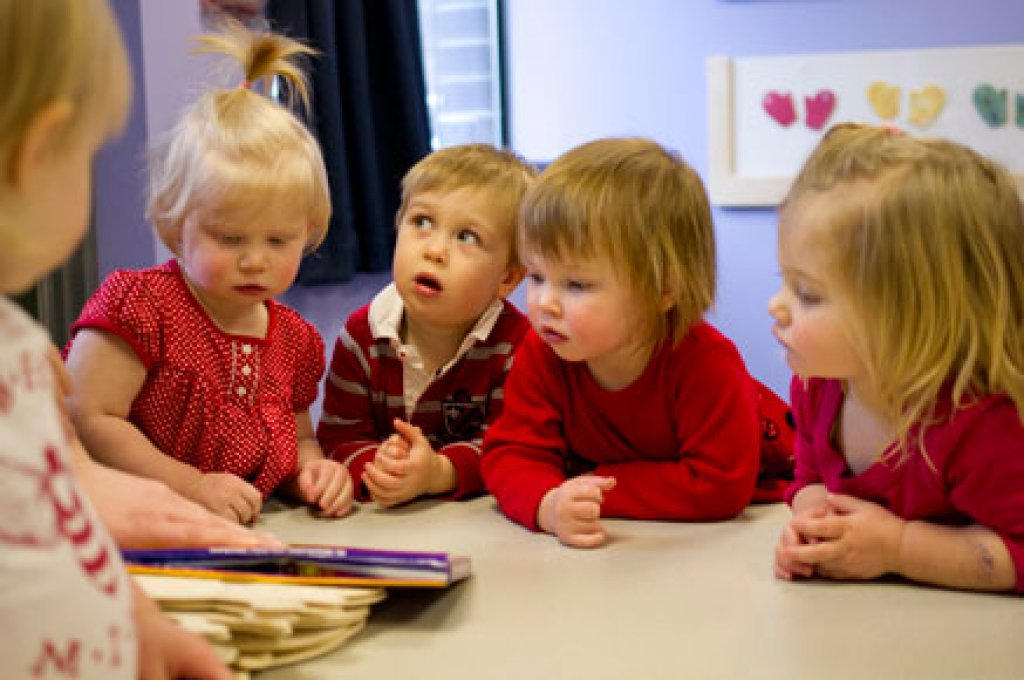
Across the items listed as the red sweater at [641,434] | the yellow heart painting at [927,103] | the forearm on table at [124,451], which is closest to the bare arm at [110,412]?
the forearm on table at [124,451]

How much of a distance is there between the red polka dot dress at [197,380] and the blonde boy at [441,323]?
12cm

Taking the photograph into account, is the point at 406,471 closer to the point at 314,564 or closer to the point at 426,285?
the point at 426,285

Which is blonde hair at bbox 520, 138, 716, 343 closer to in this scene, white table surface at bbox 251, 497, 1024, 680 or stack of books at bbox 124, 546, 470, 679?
white table surface at bbox 251, 497, 1024, 680

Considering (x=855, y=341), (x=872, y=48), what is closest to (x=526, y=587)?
(x=855, y=341)

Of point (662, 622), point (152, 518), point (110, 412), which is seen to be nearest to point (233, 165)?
point (110, 412)

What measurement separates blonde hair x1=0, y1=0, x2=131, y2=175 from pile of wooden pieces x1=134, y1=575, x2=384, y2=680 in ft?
1.13

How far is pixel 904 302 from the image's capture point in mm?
957

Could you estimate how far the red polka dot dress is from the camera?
1231 mm

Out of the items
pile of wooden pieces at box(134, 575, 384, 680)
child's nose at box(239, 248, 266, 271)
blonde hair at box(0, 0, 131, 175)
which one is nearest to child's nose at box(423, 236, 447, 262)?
child's nose at box(239, 248, 266, 271)

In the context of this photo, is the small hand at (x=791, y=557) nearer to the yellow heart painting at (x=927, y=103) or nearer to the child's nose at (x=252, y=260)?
the child's nose at (x=252, y=260)

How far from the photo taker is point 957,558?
38.3 inches

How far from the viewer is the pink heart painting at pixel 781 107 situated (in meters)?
3.29

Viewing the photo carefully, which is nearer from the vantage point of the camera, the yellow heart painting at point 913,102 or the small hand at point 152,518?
the small hand at point 152,518

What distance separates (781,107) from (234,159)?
2339 mm
